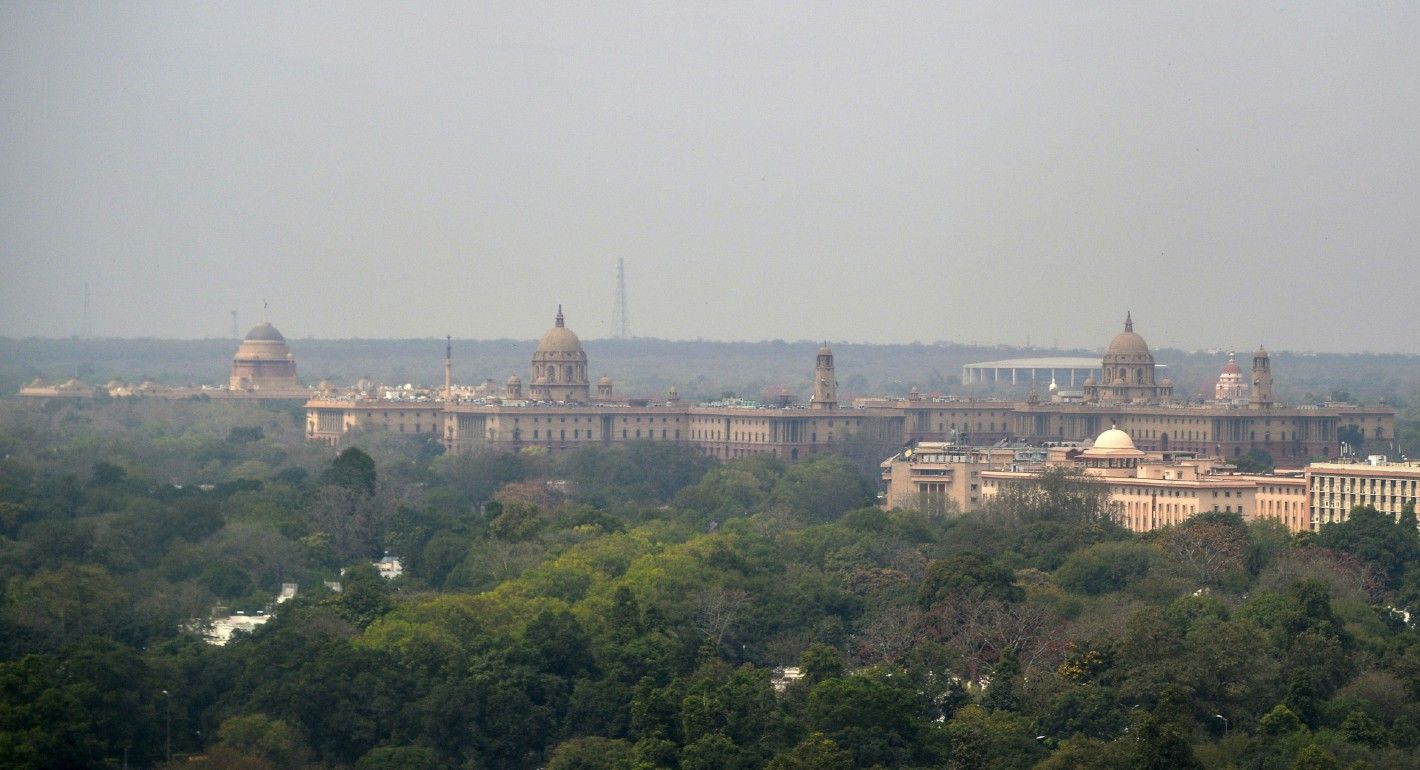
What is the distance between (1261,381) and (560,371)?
42.3 metres

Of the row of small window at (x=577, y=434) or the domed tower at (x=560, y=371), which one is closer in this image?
the row of small window at (x=577, y=434)

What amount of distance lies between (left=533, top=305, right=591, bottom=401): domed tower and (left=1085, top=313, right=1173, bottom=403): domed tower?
94.8 ft

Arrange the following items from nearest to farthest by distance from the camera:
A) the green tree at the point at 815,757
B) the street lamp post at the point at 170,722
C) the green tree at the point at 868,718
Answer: the green tree at the point at 815,757, the green tree at the point at 868,718, the street lamp post at the point at 170,722

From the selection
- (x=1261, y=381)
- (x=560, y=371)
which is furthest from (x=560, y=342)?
(x=1261, y=381)

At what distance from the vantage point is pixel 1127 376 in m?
164

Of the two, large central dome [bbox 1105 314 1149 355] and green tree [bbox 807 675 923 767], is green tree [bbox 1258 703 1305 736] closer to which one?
green tree [bbox 807 675 923 767]

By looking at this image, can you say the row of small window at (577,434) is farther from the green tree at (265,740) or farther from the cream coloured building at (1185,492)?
the green tree at (265,740)

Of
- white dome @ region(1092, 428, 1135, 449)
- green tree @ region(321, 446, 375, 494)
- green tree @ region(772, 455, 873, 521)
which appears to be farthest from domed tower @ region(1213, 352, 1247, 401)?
green tree @ region(321, 446, 375, 494)

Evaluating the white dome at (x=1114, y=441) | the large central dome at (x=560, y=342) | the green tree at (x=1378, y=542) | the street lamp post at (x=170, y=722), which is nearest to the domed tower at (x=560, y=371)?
the large central dome at (x=560, y=342)

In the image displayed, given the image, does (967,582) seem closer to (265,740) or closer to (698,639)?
(698,639)

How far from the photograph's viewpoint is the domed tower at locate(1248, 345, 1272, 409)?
5871 inches

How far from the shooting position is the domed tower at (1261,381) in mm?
149125

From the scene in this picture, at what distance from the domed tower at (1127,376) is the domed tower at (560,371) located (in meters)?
28.9

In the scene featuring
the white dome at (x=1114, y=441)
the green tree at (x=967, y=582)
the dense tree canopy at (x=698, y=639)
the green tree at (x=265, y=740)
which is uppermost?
the white dome at (x=1114, y=441)
